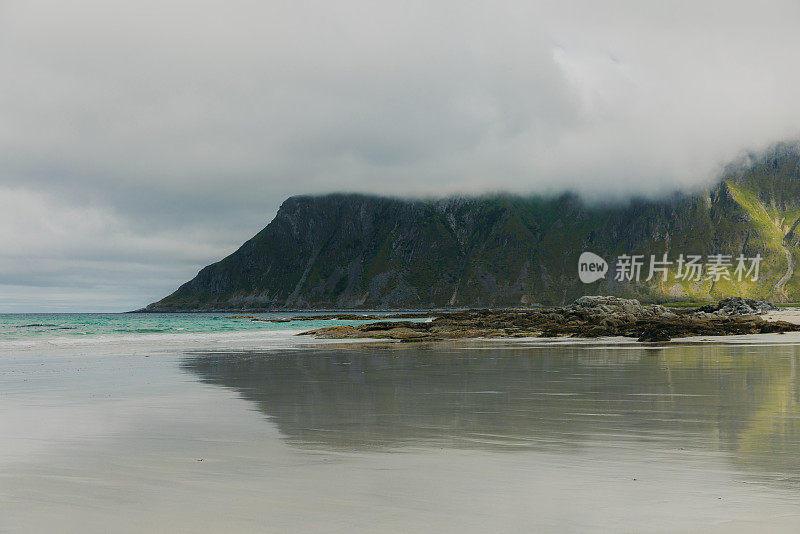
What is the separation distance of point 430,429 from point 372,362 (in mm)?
18668

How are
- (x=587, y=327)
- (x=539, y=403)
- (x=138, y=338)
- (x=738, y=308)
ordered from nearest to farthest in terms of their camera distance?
(x=539, y=403)
(x=587, y=327)
(x=138, y=338)
(x=738, y=308)

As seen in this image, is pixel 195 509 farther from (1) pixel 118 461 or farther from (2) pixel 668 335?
(2) pixel 668 335

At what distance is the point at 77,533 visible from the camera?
22.2 feet

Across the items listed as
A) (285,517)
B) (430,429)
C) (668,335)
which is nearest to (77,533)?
(285,517)

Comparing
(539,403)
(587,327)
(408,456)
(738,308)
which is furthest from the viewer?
(738,308)

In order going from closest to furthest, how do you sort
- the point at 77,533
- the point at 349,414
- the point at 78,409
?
the point at 77,533, the point at 349,414, the point at 78,409

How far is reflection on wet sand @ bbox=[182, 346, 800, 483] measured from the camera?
1130 cm

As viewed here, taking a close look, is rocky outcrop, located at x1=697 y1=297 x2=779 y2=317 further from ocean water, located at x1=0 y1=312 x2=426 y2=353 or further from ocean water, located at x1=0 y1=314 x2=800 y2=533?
ocean water, located at x1=0 y1=314 x2=800 y2=533

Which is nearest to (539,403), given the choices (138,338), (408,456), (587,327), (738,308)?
(408,456)

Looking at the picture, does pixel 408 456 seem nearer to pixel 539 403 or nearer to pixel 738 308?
pixel 539 403

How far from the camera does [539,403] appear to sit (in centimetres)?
1614

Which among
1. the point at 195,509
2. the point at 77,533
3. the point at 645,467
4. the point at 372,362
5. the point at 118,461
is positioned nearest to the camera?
the point at 77,533

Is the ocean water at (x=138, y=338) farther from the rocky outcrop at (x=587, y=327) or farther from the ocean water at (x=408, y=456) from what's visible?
the ocean water at (x=408, y=456)

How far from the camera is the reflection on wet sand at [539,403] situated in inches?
445
